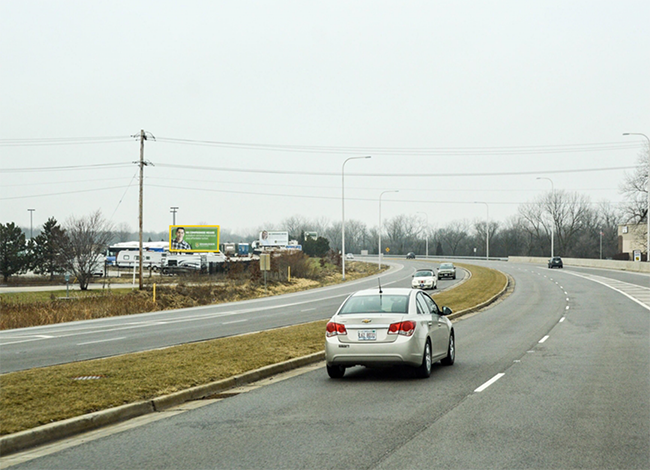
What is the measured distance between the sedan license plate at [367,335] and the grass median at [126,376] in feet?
7.95

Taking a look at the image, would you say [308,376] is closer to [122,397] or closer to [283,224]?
[122,397]

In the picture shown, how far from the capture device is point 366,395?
435 inches

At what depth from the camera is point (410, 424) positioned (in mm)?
8641

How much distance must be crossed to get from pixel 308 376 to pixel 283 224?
170 meters

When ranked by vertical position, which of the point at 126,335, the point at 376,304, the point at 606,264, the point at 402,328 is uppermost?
the point at 376,304

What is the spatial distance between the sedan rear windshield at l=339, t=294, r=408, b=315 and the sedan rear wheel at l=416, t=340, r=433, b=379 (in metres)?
0.86

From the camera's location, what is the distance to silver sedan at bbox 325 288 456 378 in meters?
12.3

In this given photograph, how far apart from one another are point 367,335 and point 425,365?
50.3 inches

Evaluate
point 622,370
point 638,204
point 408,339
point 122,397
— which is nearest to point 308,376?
point 408,339

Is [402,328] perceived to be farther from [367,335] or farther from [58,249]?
[58,249]

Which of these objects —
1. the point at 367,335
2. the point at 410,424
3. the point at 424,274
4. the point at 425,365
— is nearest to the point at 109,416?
the point at 410,424

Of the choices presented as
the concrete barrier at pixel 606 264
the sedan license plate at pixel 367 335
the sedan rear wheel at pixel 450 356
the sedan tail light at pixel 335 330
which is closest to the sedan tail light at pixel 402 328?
the sedan license plate at pixel 367 335

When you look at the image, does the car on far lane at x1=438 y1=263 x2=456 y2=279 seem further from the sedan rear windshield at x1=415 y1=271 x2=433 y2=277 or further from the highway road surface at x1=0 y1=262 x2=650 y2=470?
the highway road surface at x1=0 y1=262 x2=650 y2=470

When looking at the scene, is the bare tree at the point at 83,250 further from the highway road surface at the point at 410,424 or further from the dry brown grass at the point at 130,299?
the highway road surface at the point at 410,424
